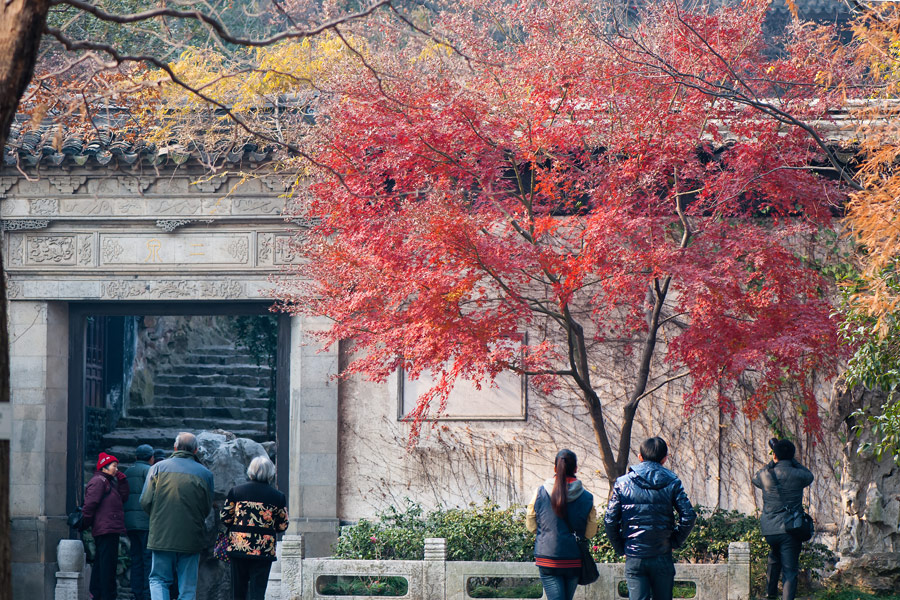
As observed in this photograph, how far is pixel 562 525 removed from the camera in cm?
702

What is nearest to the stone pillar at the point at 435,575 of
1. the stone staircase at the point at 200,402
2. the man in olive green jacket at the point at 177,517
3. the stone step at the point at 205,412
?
the man in olive green jacket at the point at 177,517

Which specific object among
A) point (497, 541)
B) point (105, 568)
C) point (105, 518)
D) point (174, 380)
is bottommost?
point (105, 568)

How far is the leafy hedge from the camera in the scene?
10.1m

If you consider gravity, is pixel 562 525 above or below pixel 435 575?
above

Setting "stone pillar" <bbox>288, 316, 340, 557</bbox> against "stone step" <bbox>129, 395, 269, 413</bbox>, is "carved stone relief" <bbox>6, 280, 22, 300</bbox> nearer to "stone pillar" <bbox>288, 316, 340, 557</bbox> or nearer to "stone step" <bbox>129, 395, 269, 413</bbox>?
"stone pillar" <bbox>288, 316, 340, 557</bbox>

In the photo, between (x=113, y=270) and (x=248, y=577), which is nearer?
(x=248, y=577)

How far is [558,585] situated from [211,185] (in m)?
7.10

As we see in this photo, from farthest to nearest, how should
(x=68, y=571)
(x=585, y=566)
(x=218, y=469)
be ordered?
(x=218, y=469), (x=68, y=571), (x=585, y=566)

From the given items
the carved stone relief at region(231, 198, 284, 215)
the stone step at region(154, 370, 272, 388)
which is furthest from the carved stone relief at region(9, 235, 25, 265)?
the stone step at region(154, 370, 272, 388)

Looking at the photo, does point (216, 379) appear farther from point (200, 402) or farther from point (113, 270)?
point (113, 270)

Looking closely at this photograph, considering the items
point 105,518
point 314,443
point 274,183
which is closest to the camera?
point 105,518

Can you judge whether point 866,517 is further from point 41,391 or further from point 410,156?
point 41,391

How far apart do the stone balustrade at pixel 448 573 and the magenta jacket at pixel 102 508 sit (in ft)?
7.03

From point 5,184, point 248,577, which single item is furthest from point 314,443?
point 5,184
